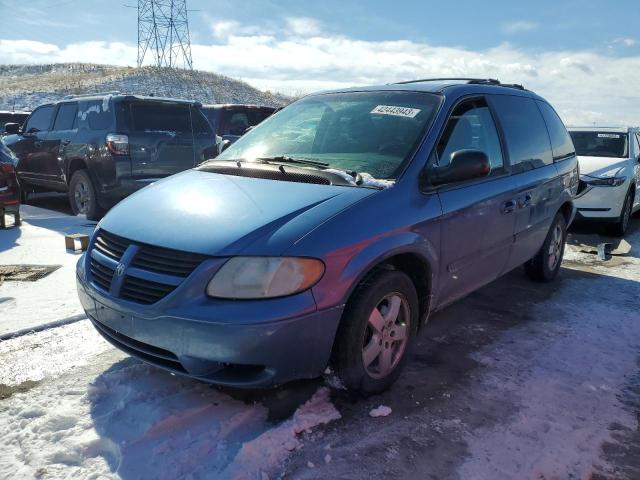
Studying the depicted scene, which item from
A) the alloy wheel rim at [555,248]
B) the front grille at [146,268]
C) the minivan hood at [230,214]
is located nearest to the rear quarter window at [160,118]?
the minivan hood at [230,214]

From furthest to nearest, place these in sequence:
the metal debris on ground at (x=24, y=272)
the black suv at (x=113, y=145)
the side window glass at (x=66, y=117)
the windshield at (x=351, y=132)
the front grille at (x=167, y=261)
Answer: the side window glass at (x=66, y=117), the black suv at (x=113, y=145), the metal debris on ground at (x=24, y=272), the windshield at (x=351, y=132), the front grille at (x=167, y=261)

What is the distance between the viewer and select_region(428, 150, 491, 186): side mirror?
3.14 m

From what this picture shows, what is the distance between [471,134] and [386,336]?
1.64 metres

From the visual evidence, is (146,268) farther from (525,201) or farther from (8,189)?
(8,189)

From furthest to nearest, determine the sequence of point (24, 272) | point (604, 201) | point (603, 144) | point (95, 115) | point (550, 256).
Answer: point (603, 144)
point (604, 201)
point (95, 115)
point (550, 256)
point (24, 272)

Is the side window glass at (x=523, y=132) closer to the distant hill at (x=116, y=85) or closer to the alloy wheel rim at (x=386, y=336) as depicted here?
the alloy wheel rim at (x=386, y=336)

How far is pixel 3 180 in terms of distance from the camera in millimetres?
6645

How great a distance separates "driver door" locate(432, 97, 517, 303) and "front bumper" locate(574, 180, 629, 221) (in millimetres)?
4332

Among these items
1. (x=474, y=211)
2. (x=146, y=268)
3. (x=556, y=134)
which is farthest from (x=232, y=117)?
(x=146, y=268)

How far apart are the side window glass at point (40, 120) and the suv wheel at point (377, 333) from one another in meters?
7.76

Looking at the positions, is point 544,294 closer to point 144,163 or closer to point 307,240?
point 307,240

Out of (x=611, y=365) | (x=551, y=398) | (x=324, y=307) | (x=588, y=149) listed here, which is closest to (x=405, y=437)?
(x=324, y=307)

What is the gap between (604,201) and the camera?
7.65 metres

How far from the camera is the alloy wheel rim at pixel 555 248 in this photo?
17.2 feet
